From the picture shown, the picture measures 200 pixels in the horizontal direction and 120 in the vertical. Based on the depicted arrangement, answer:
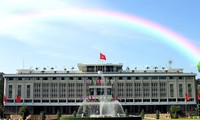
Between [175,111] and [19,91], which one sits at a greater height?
[19,91]

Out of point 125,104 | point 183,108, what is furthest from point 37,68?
point 183,108

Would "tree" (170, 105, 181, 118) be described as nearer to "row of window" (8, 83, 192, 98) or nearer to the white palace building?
the white palace building

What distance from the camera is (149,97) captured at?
110625mm

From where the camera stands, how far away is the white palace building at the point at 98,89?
110000 mm

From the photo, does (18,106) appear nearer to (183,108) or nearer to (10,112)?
(10,112)

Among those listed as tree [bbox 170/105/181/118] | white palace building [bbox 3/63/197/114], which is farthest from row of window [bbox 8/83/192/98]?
tree [bbox 170/105/181/118]

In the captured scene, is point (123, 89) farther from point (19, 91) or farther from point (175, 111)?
point (19, 91)

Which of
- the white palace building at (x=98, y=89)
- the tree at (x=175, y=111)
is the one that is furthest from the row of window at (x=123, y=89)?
the tree at (x=175, y=111)

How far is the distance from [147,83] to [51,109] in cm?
3356

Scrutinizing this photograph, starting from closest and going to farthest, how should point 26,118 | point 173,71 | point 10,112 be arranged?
point 26,118 < point 10,112 < point 173,71

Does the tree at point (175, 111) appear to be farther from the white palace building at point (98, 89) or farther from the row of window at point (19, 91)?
the row of window at point (19, 91)

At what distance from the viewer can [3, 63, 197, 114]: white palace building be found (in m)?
110

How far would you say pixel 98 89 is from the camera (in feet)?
367

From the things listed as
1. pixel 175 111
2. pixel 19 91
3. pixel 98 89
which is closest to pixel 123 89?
pixel 98 89
